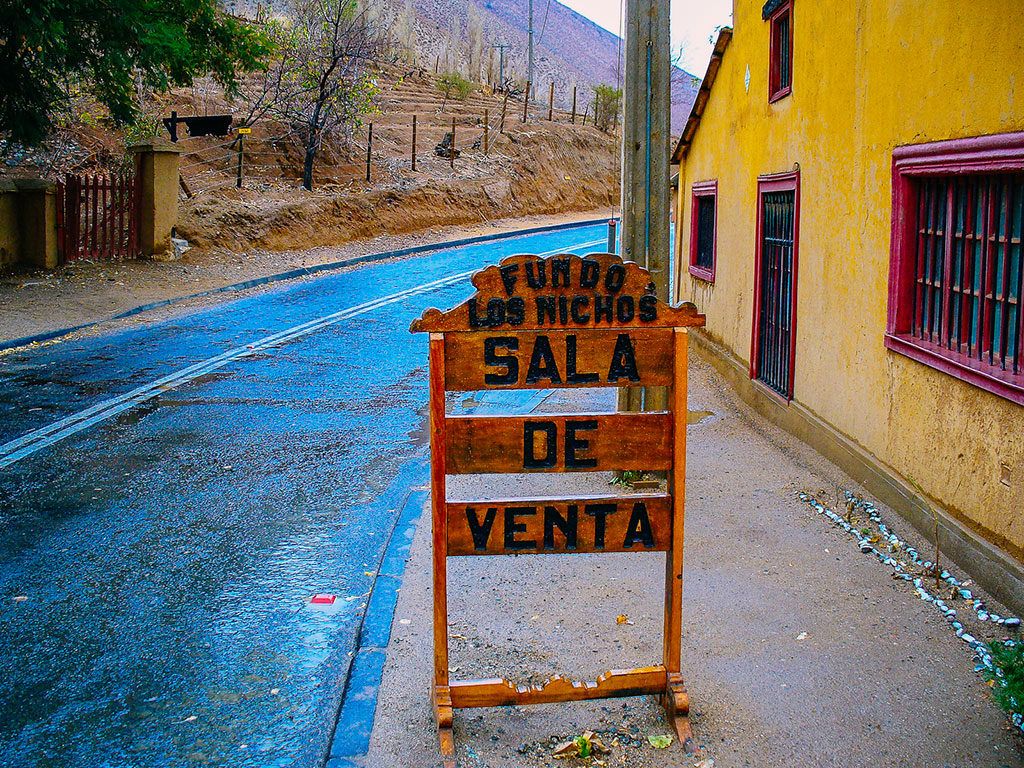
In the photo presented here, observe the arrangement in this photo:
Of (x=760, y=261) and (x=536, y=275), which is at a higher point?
(x=760, y=261)

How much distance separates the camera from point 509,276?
162 inches

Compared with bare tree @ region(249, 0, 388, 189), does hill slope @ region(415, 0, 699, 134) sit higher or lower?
higher

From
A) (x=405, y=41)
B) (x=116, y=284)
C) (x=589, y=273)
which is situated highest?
(x=405, y=41)

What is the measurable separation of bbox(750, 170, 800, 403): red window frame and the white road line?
604 centimetres

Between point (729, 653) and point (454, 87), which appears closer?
point (729, 653)

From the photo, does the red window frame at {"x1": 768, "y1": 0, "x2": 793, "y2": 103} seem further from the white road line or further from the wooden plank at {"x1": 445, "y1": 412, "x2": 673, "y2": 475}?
the wooden plank at {"x1": 445, "y1": 412, "x2": 673, "y2": 475}

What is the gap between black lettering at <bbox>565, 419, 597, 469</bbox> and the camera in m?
4.21

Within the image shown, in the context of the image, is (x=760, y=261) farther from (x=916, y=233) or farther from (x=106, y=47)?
(x=106, y=47)

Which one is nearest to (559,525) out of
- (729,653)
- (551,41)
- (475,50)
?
(729,653)

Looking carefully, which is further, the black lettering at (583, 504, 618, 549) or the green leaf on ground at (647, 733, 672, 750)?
the black lettering at (583, 504, 618, 549)

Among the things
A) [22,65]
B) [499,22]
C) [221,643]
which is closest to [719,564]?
[221,643]

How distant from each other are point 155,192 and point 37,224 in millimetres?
2721

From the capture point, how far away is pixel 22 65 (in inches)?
651

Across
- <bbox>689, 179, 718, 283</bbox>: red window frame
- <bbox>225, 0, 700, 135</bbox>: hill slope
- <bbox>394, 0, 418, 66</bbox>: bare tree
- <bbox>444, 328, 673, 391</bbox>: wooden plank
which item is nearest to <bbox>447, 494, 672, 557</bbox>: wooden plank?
<bbox>444, 328, 673, 391</bbox>: wooden plank
